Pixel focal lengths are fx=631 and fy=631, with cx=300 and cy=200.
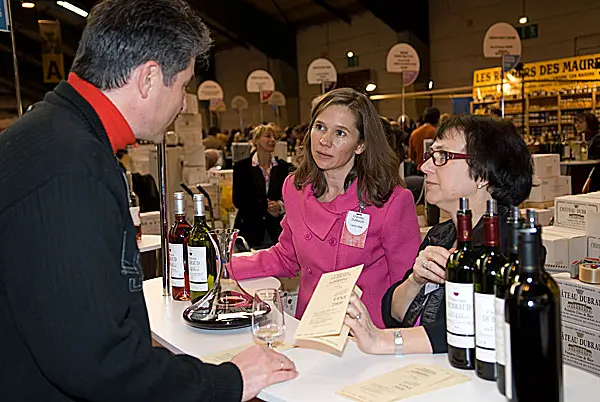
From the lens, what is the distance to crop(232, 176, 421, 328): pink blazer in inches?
95.6

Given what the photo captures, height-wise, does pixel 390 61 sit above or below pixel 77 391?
above

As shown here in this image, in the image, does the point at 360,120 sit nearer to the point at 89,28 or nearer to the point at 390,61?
the point at 89,28

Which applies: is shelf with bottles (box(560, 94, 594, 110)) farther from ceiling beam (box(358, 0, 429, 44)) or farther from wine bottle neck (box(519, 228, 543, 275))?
wine bottle neck (box(519, 228, 543, 275))

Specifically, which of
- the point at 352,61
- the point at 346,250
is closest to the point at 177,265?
the point at 346,250

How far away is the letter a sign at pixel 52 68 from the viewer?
7.98 metres

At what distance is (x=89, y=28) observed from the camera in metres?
1.20

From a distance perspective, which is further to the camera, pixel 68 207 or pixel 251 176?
pixel 251 176

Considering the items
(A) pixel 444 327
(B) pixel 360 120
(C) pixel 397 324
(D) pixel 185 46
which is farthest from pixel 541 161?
(D) pixel 185 46

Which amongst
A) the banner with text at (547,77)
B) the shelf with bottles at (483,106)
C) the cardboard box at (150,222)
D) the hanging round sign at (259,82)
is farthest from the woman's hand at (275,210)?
the shelf with bottles at (483,106)

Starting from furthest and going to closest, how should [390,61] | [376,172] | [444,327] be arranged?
1. [390,61]
2. [376,172]
3. [444,327]

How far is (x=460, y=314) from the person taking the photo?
1.36 meters

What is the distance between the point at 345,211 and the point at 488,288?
1.23 meters

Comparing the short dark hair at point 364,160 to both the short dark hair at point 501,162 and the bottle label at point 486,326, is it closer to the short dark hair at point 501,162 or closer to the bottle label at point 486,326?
the short dark hair at point 501,162

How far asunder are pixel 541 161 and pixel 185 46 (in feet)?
15.5
